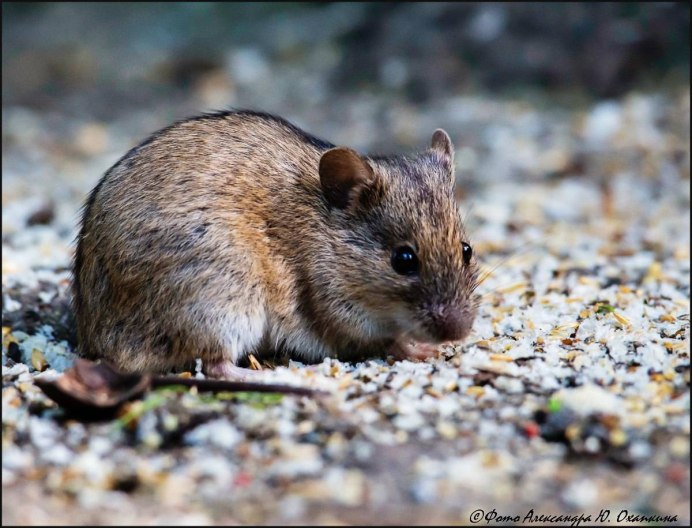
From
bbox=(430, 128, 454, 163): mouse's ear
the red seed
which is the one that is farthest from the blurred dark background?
the red seed

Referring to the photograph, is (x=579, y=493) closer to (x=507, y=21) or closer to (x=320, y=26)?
(x=507, y=21)

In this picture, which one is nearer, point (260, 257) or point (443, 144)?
point (260, 257)

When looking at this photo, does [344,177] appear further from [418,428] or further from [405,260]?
[418,428]

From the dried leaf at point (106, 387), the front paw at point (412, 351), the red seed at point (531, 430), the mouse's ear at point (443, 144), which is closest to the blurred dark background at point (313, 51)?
the mouse's ear at point (443, 144)

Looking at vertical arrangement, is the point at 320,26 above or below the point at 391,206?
above

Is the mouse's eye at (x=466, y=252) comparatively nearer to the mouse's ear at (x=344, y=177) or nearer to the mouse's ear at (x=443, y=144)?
the mouse's ear at (x=344, y=177)

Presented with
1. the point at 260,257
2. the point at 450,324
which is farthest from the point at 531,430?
the point at 260,257

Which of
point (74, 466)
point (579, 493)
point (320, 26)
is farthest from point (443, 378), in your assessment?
point (320, 26)

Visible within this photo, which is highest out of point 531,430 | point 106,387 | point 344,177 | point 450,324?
point 344,177
